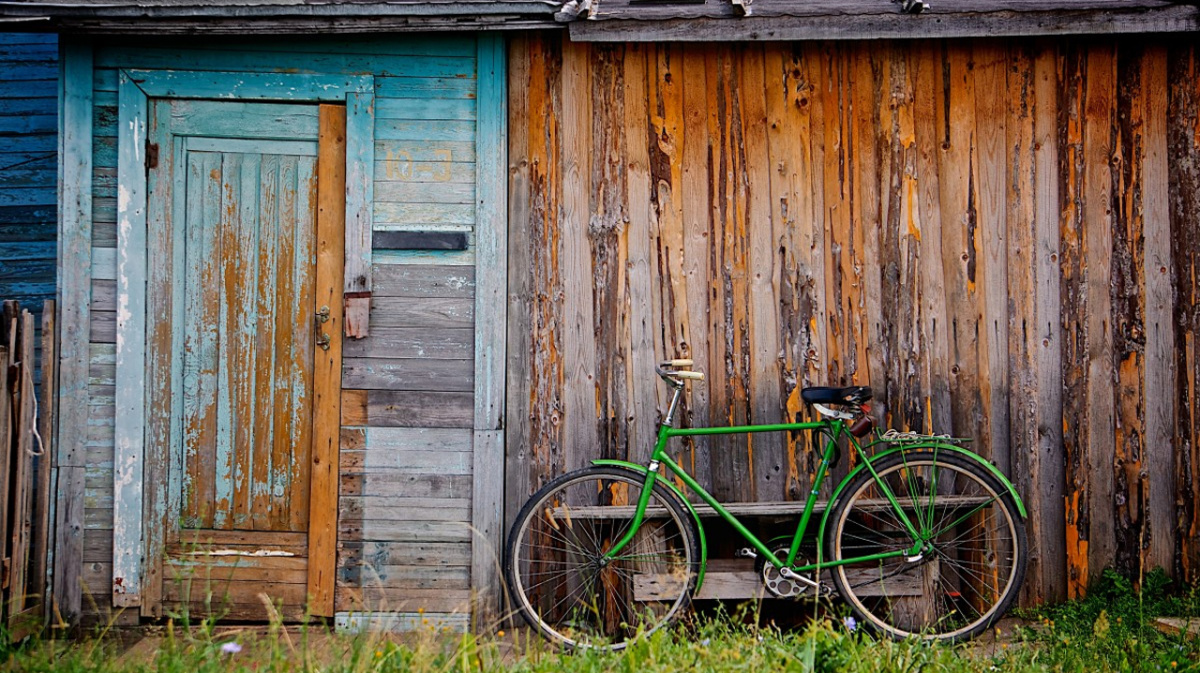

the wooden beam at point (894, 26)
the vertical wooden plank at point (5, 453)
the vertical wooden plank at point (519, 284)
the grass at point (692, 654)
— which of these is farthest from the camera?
the vertical wooden plank at point (519, 284)

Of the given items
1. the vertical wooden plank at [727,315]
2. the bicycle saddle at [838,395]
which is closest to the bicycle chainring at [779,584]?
the vertical wooden plank at [727,315]

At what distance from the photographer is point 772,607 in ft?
15.5

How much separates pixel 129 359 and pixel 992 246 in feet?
14.3

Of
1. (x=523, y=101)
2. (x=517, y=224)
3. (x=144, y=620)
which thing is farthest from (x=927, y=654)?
(x=144, y=620)

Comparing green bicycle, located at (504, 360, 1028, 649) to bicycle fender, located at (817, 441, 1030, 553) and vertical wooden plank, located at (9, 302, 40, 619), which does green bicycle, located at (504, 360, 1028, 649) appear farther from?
vertical wooden plank, located at (9, 302, 40, 619)

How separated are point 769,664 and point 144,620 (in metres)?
3.15

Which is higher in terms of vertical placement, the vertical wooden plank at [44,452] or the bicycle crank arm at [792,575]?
the vertical wooden plank at [44,452]

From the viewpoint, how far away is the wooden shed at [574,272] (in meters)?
4.62

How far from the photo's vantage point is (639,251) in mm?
4844

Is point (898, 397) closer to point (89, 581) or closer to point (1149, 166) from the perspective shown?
point (1149, 166)

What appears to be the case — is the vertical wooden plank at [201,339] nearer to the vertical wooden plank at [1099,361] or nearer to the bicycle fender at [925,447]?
the bicycle fender at [925,447]

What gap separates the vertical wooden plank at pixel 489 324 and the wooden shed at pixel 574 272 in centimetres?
1

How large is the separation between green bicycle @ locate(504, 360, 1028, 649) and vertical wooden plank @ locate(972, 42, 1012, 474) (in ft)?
1.37

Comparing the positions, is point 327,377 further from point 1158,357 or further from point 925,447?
point 1158,357
